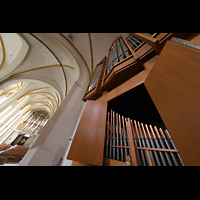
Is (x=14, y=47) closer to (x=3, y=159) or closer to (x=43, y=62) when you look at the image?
(x=43, y=62)

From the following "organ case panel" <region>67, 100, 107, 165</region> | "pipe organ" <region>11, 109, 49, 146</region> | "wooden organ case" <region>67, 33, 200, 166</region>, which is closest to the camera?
"wooden organ case" <region>67, 33, 200, 166</region>

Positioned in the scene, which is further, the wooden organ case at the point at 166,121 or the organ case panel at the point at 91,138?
the organ case panel at the point at 91,138

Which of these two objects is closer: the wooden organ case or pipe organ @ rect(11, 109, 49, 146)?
the wooden organ case

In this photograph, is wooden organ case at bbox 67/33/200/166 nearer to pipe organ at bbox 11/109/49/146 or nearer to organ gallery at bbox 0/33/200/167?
organ gallery at bbox 0/33/200/167

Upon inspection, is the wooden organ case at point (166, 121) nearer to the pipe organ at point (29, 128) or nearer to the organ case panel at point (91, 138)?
the organ case panel at point (91, 138)

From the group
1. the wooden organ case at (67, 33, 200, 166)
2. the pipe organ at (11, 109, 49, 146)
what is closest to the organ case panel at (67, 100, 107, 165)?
the wooden organ case at (67, 33, 200, 166)

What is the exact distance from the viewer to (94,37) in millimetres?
4465

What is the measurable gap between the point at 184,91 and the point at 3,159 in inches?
311

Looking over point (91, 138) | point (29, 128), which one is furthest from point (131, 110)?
point (29, 128)

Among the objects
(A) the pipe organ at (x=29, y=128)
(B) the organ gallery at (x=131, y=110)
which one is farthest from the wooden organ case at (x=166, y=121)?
(A) the pipe organ at (x=29, y=128)

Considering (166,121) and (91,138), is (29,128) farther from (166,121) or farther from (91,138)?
(166,121)
